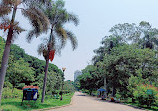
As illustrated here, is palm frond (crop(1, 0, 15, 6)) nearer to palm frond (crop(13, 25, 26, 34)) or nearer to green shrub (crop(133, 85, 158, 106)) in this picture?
palm frond (crop(13, 25, 26, 34))

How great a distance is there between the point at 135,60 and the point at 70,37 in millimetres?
17825

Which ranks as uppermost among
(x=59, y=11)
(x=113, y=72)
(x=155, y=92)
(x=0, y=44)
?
(x=59, y=11)

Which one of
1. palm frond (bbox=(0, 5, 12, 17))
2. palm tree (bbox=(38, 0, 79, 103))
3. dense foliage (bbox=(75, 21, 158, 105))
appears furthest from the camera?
dense foliage (bbox=(75, 21, 158, 105))

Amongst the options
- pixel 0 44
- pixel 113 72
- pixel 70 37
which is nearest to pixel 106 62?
pixel 113 72

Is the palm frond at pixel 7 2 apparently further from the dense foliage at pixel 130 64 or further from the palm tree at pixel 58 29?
the dense foliage at pixel 130 64

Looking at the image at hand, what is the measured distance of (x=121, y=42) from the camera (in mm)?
43812

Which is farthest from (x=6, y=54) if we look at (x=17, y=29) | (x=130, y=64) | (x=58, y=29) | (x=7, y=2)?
(x=130, y=64)

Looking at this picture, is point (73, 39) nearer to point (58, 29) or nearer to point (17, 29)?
point (58, 29)

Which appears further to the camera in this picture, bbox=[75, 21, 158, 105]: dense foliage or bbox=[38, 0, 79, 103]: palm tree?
bbox=[75, 21, 158, 105]: dense foliage

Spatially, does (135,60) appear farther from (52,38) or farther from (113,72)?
(52,38)

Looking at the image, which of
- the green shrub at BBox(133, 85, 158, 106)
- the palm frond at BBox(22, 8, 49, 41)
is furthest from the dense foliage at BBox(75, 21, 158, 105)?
the palm frond at BBox(22, 8, 49, 41)

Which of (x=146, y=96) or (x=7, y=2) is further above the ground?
(x=7, y=2)

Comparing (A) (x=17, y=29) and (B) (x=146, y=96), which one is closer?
(A) (x=17, y=29)

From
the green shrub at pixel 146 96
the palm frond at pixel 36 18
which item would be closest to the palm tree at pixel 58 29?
→ the palm frond at pixel 36 18
